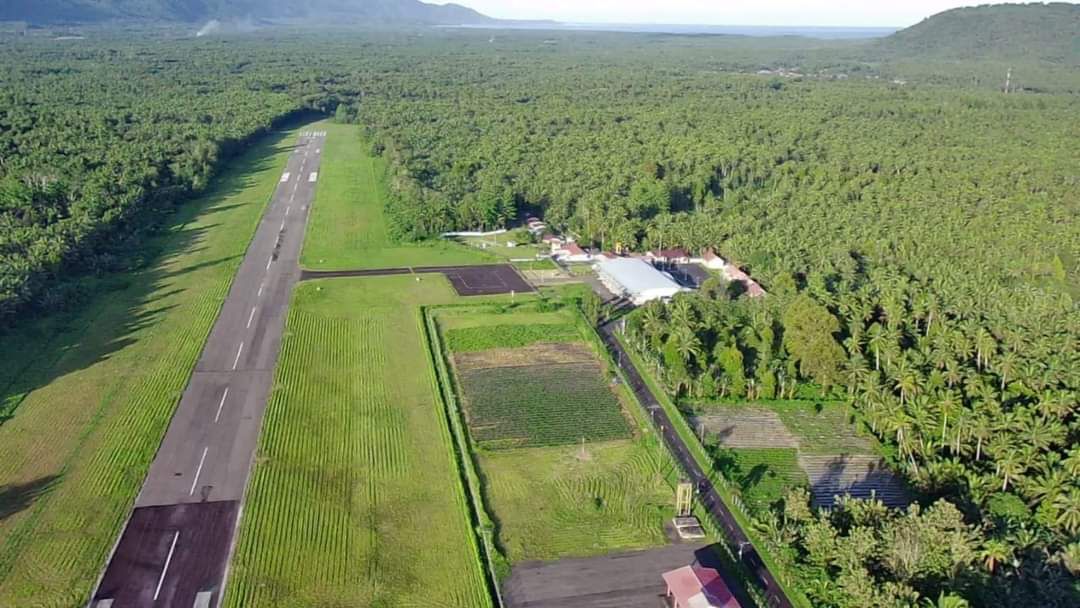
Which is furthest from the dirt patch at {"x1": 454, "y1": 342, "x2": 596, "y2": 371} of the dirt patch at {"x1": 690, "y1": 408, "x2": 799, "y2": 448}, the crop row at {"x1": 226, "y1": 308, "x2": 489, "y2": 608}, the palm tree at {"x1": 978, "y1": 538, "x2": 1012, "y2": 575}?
the palm tree at {"x1": 978, "y1": 538, "x2": 1012, "y2": 575}

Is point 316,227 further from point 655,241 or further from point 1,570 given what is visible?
point 1,570

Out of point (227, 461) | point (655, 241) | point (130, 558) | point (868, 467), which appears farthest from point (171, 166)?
point (868, 467)

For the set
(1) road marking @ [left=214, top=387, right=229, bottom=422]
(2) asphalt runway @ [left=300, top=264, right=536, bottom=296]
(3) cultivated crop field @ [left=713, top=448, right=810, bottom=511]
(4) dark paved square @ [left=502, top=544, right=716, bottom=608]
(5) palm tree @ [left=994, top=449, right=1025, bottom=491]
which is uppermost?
(2) asphalt runway @ [left=300, top=264, right=536, bottom=296]

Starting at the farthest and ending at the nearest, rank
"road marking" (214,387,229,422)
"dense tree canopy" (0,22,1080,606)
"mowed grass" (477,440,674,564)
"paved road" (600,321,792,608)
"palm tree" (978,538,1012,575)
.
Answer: "road marking" (214,387,229,422) → "dense tree canopy" (0,22,1080,606) → "mowed grass" (477,440,674,564) → "paved road" (600,321,792,608) → "palm tree" (978,538,1012,575)

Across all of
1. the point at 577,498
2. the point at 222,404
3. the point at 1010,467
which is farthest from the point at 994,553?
the point at 222,404

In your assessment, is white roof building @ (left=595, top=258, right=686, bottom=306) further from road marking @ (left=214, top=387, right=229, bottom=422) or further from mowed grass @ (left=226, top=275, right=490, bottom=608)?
road marking @ (left=214, top=387, right=229, bottom=422)

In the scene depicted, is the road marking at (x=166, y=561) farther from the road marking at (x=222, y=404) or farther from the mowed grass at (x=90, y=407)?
the road marking at (x=222, y=404)
